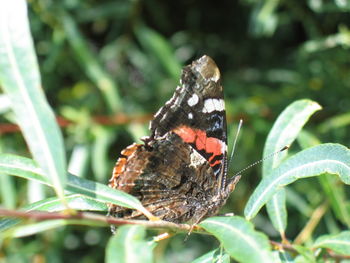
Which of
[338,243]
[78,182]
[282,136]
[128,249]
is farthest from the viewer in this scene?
[282,136]

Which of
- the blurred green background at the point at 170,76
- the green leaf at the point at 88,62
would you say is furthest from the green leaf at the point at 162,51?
the green leaf at the point at 88,62

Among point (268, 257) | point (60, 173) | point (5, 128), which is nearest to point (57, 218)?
point (60, 173)

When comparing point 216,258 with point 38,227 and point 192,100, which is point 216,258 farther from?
point 192,100

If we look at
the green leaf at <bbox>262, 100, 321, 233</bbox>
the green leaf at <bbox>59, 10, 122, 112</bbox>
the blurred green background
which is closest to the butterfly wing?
the green leaf at <bbox>262, 100, 321, 233</bbox>

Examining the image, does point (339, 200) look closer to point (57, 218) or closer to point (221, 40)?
point (57, 218)

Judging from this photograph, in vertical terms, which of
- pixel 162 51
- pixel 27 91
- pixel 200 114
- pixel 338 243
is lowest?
pixel 338 243

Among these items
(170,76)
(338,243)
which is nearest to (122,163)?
(338,243)

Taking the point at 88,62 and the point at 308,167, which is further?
the point at 88,62
